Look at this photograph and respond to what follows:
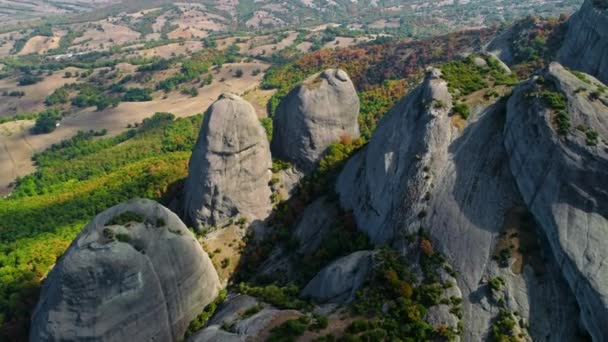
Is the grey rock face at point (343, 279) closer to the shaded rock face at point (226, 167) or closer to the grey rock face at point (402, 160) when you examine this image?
the grey rock face at point (402, 160)

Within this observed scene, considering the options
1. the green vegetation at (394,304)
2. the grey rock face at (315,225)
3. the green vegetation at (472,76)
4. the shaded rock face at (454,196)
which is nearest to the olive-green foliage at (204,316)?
the grey rock face at (315,225)

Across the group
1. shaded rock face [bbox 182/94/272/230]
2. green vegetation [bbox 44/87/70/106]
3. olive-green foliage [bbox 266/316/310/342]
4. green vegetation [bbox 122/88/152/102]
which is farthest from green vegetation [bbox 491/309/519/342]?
green vegetation [bbox 44/87/70/106]

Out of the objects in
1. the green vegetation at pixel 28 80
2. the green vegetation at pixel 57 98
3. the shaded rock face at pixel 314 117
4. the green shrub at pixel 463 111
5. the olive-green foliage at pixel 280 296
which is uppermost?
the green shrub at pixel 463 111

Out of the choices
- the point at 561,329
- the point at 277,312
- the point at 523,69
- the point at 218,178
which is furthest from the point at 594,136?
the point at 523,69

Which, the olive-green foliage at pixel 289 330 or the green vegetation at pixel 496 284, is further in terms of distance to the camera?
the green vegetation at pixel 496 284

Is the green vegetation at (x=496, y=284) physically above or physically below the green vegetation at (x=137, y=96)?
above

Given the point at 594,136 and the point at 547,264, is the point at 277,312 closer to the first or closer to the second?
the point at 547,264

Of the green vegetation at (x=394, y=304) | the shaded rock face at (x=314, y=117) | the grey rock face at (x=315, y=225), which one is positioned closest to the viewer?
the green vegetation at (x=394, y=304)

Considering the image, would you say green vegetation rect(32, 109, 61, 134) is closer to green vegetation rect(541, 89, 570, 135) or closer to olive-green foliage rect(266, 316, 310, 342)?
olive-green foliage rect(266, 316, 310, 342)
